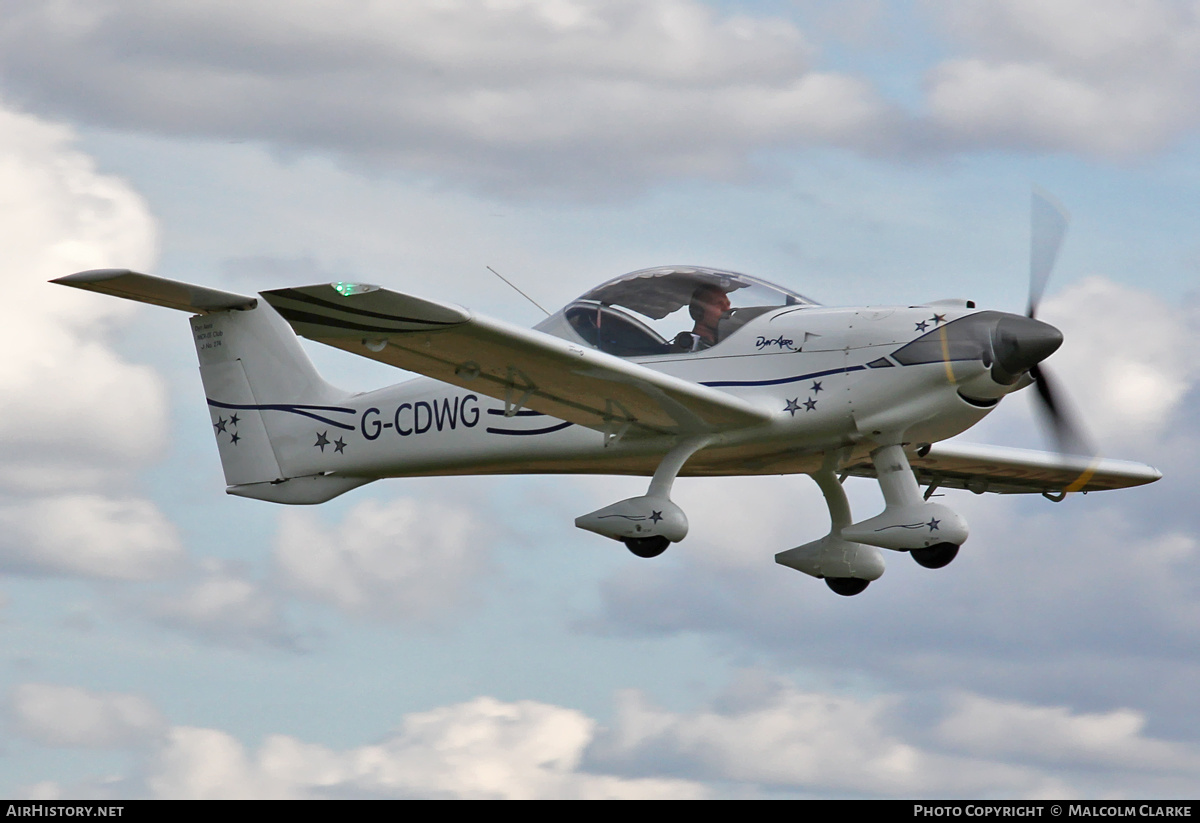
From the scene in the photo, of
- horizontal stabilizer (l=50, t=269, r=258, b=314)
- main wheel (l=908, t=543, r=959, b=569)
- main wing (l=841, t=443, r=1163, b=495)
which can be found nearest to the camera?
horizontal stabilizer (l=50, t=269, r=258, b=314)

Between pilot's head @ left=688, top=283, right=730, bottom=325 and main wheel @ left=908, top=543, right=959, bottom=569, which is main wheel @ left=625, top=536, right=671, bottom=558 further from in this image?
main wheel @ left=908, top=543, right=959, bottom=569

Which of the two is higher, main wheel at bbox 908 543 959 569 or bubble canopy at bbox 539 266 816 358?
bubble canopy at bbox 539 266 816 358

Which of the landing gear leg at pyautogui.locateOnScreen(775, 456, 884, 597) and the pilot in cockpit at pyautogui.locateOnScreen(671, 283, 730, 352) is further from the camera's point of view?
the landing gear leg at pyautogui.locateOnScreen(775, 456, 884, 597)

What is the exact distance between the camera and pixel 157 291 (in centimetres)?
1505

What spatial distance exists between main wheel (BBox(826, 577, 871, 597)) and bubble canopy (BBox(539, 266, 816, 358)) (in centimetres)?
327

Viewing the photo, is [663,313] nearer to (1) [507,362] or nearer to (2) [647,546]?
(1) [507,362]

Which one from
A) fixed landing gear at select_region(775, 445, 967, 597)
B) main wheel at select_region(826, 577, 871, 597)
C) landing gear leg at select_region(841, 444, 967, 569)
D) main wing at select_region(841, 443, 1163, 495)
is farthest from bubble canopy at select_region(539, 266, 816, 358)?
main wheel at select_region(826, 577, 871, 597)

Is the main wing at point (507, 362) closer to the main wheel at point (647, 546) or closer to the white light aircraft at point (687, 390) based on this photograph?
the white light aircraft at point (687, 390)

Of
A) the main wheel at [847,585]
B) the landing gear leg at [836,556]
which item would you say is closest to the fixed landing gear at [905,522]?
the landing gear leg at [836,556]

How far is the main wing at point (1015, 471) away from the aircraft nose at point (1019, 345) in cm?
302

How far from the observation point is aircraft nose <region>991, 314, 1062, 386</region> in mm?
14414

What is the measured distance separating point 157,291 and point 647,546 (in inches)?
200

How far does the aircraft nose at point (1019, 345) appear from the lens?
47.3ft

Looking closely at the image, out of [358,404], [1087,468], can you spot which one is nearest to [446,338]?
[358,404]
